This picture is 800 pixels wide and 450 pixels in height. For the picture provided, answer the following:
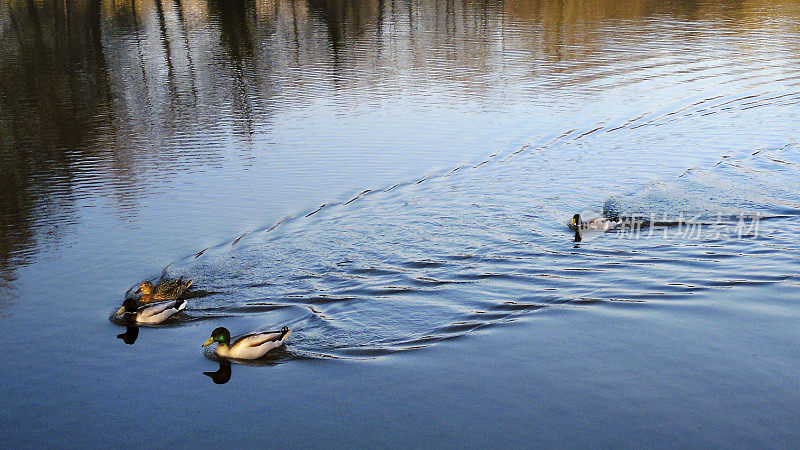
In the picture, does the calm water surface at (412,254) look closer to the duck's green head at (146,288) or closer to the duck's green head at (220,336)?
the duck's green head at (220,336)

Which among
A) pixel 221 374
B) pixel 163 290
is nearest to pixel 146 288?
pixel 163 290

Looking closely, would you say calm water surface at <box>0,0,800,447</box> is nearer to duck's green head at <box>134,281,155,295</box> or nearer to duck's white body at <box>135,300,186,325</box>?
duck's white body at <box>135,300,186,325</box>

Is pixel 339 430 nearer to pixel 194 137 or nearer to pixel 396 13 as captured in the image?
pixel 194 137

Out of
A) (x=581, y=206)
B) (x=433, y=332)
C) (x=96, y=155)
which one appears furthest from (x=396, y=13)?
(x=433, y=332)

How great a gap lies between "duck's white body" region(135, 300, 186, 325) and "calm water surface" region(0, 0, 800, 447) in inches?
7.6

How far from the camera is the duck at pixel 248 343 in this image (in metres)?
9.53

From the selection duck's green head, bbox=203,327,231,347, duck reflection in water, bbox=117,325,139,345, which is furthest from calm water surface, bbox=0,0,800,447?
duck's green head, bbox=203,327,231,347

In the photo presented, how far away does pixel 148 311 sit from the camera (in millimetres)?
10539

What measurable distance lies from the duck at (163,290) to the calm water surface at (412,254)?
0.97 feet

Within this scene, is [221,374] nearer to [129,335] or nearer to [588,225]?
[129,335]

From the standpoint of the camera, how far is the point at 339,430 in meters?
8.24

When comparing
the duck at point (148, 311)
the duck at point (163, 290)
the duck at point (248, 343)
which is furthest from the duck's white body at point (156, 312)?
the duck at point (248, 343)

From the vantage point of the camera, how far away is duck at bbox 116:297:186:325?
34.6ft

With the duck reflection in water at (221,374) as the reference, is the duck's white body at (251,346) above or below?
above
